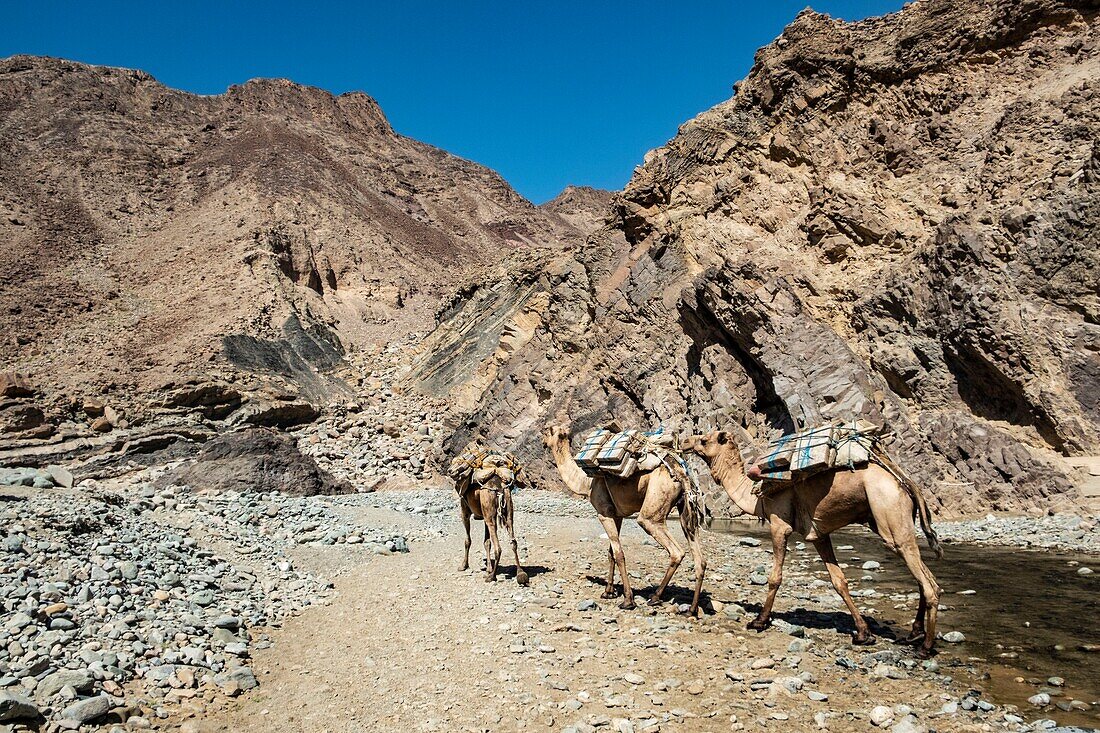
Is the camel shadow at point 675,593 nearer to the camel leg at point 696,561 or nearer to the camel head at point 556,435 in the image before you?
the camel leg at point 696,561

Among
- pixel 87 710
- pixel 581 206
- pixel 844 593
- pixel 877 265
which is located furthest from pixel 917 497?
pixel 581 206

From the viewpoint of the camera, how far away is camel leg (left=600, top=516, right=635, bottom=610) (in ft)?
29.5

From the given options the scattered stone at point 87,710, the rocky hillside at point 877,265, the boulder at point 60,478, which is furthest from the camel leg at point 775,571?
the boulder at point 60,478

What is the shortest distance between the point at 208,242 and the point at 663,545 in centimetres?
6054

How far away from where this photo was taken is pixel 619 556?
9266 mm

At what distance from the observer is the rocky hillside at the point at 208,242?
37.3m

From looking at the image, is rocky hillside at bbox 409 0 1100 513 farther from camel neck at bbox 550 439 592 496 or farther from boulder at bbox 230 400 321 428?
boulder at bbox 230 400 321 428

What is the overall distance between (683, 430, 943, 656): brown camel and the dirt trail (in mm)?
632

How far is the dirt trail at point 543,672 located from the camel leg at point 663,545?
0.33m

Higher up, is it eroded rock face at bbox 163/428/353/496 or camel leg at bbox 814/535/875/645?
eroded rock face at bbox 163/428/353/496

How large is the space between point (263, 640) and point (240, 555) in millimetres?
4675

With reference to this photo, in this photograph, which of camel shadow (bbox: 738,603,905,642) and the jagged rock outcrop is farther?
the jagged rock outcrop

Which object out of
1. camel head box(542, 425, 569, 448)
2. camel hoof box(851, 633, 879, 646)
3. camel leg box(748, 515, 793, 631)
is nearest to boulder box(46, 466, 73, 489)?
camel head box(542, 425, 569, 448)

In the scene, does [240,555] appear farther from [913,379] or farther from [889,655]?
[913,379]
